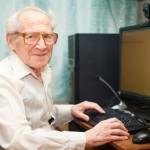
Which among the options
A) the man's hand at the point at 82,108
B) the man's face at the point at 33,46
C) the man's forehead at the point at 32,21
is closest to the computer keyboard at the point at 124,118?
the man's hand at the point at 82,108

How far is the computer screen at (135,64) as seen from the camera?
5.15ft

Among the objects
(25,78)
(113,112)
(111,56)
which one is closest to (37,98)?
(25,78)

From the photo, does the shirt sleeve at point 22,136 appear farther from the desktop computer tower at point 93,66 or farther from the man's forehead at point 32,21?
the desktop computer tower at point 93,66

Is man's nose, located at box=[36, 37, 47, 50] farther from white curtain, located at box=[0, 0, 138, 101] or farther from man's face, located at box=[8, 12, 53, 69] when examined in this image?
white curtain, located at box=[0, 0, 138, 101]

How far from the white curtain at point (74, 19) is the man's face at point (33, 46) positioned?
663mm

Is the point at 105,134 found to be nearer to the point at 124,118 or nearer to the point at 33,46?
the point at 124,118

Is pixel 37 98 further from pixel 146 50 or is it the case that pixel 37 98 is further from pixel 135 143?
pixel 146 50

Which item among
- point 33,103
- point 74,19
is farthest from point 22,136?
point 74,19

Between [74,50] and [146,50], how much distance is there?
47 cm

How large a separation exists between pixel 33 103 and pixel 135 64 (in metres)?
0.65

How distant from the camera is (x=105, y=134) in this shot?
1.18m

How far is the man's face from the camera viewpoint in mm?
1350

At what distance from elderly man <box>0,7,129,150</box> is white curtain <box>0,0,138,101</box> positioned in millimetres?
484

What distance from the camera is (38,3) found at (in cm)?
205
